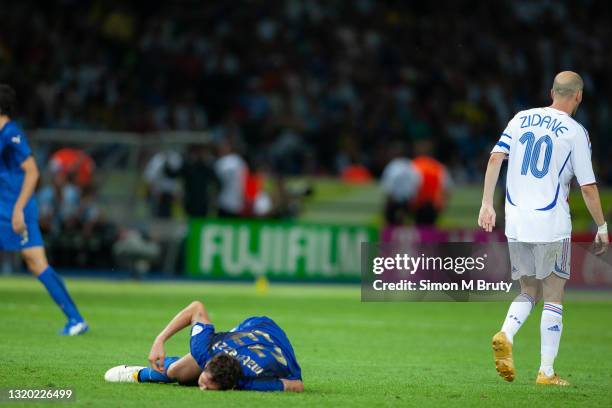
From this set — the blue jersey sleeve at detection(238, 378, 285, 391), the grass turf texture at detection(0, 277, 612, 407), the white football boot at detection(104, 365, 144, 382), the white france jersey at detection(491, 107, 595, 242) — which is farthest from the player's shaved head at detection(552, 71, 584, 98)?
the white football boot at detection(104, 365, 144, 382)

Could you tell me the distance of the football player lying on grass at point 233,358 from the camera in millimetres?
7438

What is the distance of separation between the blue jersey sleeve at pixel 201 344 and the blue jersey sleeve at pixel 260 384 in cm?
30

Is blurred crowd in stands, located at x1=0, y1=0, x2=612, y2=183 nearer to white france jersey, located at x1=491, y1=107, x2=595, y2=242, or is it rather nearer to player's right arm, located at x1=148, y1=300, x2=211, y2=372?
white france jersey, located at x1=491, y1=107, x2=595, y2=242

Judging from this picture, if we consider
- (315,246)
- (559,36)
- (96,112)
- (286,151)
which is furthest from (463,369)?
(559,36)

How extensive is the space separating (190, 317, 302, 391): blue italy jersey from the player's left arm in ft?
12.0

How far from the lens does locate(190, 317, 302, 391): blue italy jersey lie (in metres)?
7.50

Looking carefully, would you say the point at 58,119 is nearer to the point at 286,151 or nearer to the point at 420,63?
the point at 286,151

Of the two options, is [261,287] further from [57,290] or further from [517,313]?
[517,313]

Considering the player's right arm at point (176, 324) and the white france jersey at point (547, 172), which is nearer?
the player's right arm at point (176, 324)

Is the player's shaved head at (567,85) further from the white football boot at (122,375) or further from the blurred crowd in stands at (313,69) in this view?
the blurred crowd in stands at (313,69)

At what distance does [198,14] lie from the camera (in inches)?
1120

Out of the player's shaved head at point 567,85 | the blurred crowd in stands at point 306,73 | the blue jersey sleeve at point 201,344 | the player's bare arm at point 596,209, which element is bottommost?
the blue jersey sleeve at point 201,344

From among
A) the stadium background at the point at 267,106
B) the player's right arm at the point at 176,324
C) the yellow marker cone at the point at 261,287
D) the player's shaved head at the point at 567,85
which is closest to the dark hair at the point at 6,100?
the player's right arm at the point at 176,324

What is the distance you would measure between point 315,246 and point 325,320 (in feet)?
22.7
